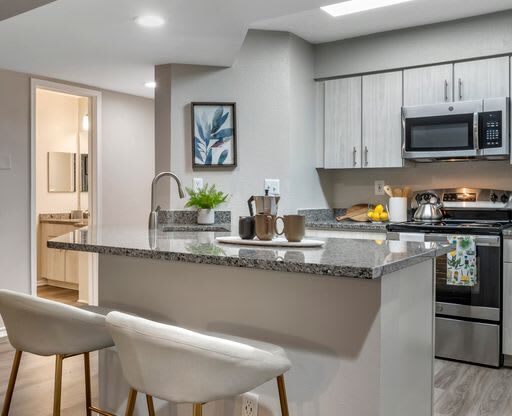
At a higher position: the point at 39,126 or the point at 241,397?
the point at 39,126

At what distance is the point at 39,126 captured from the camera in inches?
246

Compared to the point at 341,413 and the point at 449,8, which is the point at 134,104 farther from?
the point at 341,413

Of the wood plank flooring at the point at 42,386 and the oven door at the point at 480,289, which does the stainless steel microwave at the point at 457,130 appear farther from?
the wood plank flooring at the point at 42,386

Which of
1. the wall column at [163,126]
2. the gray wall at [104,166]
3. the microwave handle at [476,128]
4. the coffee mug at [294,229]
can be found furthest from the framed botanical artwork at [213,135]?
the coffee mug at [294,229]

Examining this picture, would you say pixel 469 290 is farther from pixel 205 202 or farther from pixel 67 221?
pixel 67 221

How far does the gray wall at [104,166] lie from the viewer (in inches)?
158

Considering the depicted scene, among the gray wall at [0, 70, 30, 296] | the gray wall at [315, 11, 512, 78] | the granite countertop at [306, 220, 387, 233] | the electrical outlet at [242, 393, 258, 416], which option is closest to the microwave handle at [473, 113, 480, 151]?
the gray wall at [315, 11, 512, 78]

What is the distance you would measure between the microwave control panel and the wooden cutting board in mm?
1032

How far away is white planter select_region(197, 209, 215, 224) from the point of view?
3.68 meters

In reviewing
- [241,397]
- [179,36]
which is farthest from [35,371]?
[179,36]

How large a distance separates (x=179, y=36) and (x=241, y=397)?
2.13 m

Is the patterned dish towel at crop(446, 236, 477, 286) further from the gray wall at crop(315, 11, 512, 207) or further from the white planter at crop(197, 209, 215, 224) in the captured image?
the white planter at crop(197, 209, 215, 224)

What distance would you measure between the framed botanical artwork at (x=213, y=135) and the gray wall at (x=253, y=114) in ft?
0.18

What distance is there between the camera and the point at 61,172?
6398 mm
